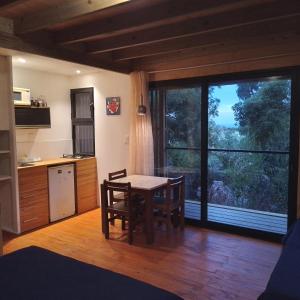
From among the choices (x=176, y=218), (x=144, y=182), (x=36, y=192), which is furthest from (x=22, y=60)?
(x=176, y=218)

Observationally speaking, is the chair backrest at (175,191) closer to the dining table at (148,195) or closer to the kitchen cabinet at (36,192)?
the dining table at (148,195)

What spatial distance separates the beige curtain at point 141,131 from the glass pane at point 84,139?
112cm

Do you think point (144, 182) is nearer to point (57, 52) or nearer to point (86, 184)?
point (86, 184)

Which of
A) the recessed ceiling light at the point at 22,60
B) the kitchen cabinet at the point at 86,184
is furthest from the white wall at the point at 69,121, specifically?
the recessed ceiling light at the point at 22,60

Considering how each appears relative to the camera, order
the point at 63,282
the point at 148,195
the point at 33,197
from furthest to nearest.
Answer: the point at 33,197
the point at 148,195
the point at 63,282

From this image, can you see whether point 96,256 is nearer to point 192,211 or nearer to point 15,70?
point 192,211

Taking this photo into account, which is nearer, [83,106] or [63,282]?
[63,282]

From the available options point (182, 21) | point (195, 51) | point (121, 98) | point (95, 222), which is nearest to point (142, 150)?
point (121, 98)

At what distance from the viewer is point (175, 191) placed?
4.33 metres

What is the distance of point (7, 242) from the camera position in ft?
12.0

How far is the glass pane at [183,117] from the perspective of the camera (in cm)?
416

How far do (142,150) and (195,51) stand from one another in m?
1.60

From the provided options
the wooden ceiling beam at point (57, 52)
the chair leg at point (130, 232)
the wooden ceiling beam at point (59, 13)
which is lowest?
the chair leg at point (130, 232)

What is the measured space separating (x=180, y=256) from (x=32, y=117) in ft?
9.69
